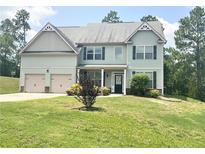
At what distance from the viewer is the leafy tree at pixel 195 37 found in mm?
37719

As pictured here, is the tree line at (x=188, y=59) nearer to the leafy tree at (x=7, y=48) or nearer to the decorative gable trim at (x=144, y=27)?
the decorative gable trim at (x=144, y=27)

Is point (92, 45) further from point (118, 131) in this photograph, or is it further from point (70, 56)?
point (118, 131)

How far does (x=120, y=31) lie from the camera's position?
30.6 m

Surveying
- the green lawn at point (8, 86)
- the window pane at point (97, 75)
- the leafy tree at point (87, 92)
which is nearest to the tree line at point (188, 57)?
the window pane at point (97, 75)

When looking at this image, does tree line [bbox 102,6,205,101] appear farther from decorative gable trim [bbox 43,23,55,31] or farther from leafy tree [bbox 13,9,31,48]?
leafy tree [bbox 13,9,31,48]

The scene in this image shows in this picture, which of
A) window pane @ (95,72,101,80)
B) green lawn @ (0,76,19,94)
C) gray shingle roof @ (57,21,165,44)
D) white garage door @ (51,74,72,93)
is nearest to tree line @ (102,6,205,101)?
gray shingle roof @ (57,21,165,44)

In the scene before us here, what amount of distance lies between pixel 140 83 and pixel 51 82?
8848 millimetres

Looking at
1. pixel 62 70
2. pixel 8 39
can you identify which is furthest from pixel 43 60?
pixel 8 39

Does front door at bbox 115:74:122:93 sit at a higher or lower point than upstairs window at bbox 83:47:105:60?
lower

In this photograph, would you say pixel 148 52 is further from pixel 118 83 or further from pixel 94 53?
pixel 94 53

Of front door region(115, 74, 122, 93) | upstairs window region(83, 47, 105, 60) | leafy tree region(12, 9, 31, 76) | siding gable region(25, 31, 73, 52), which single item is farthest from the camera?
leafy tree region(12, 9, 31, 76)

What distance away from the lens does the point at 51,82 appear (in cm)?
2895

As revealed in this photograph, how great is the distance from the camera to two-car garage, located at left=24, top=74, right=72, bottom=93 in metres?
28.7

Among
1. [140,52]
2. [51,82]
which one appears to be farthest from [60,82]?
[140,52]
